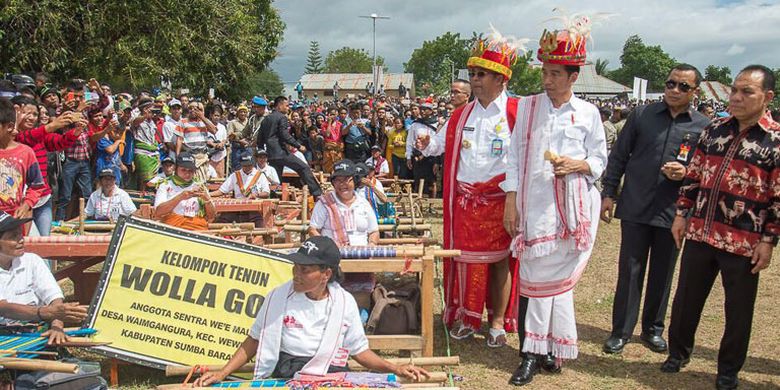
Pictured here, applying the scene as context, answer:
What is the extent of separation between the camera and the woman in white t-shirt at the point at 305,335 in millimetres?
3438

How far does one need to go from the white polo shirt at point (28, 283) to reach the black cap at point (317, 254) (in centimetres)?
188

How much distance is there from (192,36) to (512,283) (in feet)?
43.6

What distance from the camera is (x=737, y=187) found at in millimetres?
4020

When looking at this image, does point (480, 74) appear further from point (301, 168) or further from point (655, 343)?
point (301, 168)

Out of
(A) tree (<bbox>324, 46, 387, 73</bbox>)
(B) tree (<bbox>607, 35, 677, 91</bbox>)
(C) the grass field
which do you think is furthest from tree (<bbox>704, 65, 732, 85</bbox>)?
(C) the grass field

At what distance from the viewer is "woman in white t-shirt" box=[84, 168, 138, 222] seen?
7527mm

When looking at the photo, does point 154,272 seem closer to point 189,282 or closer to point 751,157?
point 189,282

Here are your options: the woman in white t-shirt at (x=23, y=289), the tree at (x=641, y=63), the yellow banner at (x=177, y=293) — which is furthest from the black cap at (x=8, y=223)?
the tree at (x=641, y=63)

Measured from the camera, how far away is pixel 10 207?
15.7 ft

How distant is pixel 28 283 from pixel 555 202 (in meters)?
3.36

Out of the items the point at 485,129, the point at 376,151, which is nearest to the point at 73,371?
the point at 485,129

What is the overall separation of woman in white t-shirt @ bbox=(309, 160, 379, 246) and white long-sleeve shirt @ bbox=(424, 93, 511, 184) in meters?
1.04

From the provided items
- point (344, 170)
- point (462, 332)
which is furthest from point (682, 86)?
point (344, 170)

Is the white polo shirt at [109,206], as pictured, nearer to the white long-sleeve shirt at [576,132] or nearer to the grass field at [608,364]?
the grass field at [608,364]
